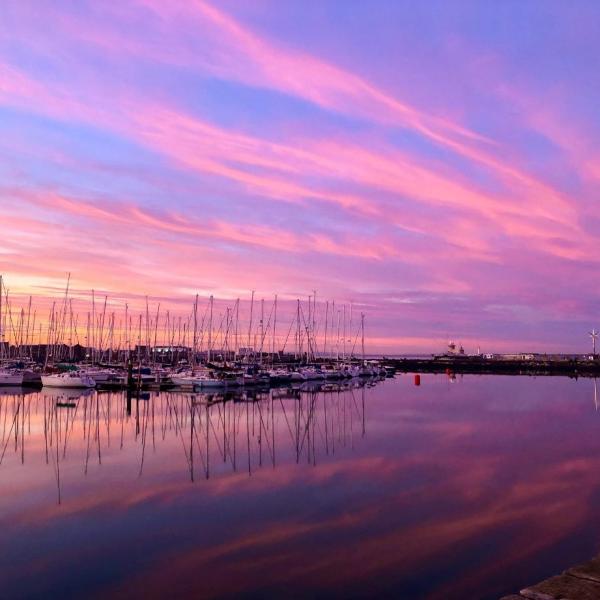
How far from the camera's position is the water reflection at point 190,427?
2550 centimetres

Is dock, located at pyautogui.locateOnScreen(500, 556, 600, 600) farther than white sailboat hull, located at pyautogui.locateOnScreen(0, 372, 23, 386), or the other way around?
white sailboat hull, located at pyautogui.locateOnScreen(0, 372, 23, 386)

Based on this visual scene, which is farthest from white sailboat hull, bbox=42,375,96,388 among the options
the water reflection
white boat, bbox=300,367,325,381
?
white boat, bbox=300,367,325,381

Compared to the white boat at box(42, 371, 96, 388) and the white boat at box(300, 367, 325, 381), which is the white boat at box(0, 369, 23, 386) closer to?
the white boat at box(42, 371, 96, 388)

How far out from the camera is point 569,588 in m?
9.18

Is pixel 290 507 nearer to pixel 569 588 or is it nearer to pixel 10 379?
pixel 569 588

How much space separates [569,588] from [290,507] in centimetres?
933

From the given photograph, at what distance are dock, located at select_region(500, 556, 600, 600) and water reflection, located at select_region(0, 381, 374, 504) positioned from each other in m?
13.6

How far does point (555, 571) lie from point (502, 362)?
126803mm

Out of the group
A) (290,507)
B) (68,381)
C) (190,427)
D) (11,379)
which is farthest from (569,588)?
(11,379)

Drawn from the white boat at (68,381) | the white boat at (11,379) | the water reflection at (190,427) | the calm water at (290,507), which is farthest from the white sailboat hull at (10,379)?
the calm water at (290,507)

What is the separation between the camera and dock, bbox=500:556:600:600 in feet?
29.0

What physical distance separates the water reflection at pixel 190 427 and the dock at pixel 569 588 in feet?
44.7

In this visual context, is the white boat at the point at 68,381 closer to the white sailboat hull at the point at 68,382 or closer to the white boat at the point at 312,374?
the white sailboat hull at the point at 68,382

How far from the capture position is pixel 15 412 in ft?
131
